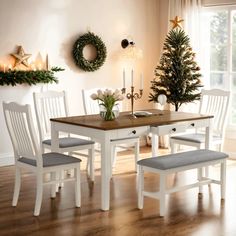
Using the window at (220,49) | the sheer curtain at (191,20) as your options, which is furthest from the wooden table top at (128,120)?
the sheer curtain at (191,20)

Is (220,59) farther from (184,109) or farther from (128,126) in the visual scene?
(128,126)

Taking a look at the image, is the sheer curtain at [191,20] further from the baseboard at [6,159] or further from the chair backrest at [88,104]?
the baseboard at [6,159]

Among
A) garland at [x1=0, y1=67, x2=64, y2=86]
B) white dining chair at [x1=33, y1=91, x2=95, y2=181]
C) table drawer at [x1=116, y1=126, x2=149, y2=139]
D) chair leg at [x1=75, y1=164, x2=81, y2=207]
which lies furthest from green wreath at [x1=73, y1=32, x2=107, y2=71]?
chair leg at [x1=75, y1=164, x2=81, y2=207]

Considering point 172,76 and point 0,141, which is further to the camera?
point 172,76

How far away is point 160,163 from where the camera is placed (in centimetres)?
473

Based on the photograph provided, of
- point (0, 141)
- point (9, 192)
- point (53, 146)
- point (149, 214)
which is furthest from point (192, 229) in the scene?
point (0, 141)

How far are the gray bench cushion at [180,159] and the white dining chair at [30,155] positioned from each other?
2.32 ft

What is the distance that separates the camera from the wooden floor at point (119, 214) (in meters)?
4.33

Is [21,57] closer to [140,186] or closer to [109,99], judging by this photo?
[109,99]

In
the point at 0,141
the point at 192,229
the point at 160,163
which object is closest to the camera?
the point at 192,229

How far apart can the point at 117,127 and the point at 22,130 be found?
860mm

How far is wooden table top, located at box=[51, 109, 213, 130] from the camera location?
4902 millimetres

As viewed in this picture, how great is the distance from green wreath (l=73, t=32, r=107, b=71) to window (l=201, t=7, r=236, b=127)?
1476 mm

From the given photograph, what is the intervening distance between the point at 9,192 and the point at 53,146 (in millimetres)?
703
